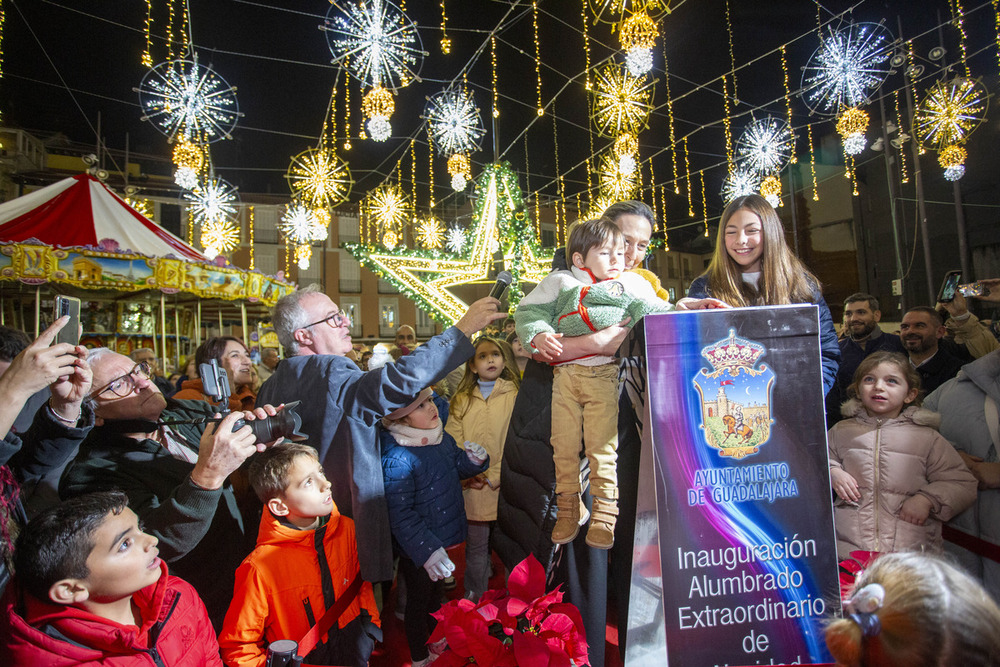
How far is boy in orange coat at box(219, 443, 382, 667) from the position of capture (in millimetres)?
1922

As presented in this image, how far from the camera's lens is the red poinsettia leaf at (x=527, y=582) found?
1488mm

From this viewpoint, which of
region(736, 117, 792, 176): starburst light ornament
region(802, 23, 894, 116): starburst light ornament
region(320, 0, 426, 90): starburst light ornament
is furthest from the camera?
region(736, 117, 792, 176): starburst light ornament

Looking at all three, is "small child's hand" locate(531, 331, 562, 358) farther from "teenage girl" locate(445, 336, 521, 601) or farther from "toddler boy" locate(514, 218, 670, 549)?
"teenage girl" locate(445, 336, 521, 601)

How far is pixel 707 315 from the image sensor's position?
4.86ft

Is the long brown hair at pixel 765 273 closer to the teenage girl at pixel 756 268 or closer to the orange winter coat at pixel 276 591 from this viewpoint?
the teenage girl at pixel 756 268

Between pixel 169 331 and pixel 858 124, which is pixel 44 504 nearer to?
pixel 858 124

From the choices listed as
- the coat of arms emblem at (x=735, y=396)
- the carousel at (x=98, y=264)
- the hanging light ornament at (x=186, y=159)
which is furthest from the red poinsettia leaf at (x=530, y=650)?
the carousel at (x=98, y=264)

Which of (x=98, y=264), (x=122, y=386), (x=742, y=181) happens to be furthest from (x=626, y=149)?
(x=98, y=264)

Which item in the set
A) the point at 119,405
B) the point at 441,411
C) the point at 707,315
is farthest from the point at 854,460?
the point at 119,405

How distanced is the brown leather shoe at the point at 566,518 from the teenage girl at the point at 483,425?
4.83 feet

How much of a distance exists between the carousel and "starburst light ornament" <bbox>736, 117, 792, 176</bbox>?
1025cm

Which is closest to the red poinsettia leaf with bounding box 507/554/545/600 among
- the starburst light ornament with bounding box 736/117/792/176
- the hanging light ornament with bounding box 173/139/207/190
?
the hanging light ornament with bounding box 173/139/207/190

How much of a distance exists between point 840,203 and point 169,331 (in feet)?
70.5

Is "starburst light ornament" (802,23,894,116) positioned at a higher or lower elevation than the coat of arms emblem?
higher
